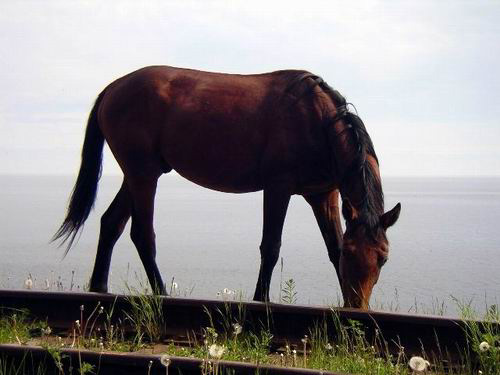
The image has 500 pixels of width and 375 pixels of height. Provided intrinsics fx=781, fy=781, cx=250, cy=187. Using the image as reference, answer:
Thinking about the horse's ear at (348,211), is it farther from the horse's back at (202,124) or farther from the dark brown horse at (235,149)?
the horse's back at (202,124)

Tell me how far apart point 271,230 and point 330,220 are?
27.4 inches

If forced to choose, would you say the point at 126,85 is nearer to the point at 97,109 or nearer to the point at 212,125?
the point at 97,109

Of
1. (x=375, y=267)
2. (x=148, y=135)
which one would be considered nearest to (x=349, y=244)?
(x=375, y=267)

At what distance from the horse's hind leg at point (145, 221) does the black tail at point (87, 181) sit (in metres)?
0.70

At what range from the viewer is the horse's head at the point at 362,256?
6.06m

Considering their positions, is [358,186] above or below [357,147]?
below

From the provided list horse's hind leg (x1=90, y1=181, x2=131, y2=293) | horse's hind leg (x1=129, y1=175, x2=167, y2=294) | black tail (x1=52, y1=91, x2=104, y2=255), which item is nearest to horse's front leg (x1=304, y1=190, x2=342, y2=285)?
horse's hind leg (x1=129, y1=175, x2=167, y2=294)

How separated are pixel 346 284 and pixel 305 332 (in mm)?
533

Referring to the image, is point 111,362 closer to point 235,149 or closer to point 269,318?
point 269,318

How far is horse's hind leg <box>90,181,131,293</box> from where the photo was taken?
7.81 metres

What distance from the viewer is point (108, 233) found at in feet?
25.9

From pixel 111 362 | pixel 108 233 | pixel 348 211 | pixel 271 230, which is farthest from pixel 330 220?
pixel 111 362

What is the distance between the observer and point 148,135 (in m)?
7.59

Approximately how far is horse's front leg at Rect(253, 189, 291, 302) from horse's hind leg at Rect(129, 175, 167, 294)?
3.71 ft
